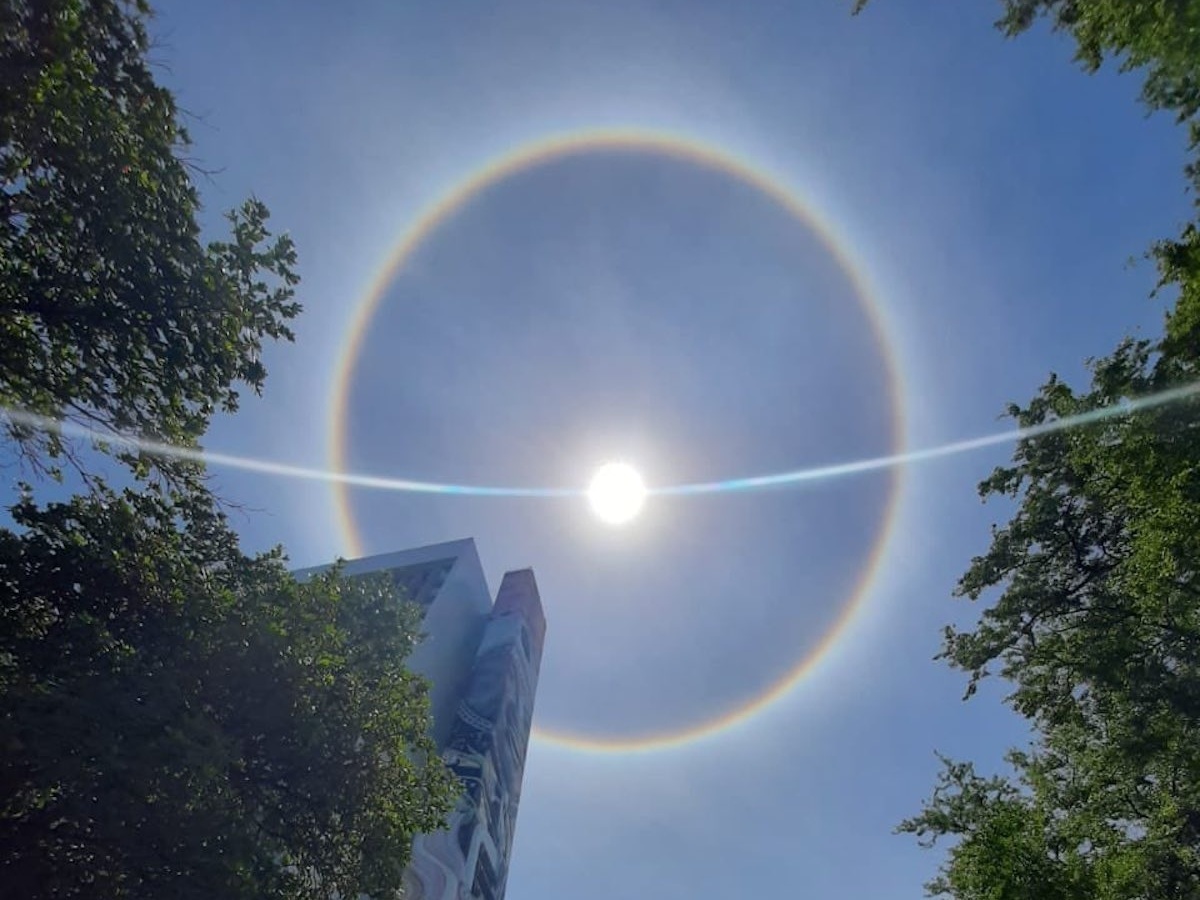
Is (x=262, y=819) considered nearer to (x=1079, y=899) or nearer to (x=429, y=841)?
(x=1079, y=899)

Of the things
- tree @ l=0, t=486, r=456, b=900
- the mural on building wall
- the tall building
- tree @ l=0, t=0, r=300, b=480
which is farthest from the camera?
the tall building

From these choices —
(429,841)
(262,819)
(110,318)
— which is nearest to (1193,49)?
(110,318)

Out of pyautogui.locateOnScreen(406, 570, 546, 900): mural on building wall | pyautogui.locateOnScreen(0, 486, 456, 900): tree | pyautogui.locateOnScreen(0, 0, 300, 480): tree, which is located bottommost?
pyautogui.locateOnScreen(0, 486, 456, 900): tree

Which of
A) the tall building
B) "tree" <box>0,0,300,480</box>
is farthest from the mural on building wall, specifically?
"tree" <box>0,0,300,480</box>

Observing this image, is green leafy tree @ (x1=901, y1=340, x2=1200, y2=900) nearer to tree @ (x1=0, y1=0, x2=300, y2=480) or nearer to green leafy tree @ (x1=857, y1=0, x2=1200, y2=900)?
green leafy tree @ (x1=857, y1=0, x2=1200, y2=900)

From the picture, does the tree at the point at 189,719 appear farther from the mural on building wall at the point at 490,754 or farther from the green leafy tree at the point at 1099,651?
the mural on building wall at the point at 490,754

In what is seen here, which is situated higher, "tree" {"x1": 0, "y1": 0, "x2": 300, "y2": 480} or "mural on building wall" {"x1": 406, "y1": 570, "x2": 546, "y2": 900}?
"mural on building wall" {"x1": 406, "y1": 570, "x2": 546, "y2": 900}

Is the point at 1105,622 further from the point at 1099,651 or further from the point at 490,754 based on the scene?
the point at 490,754
